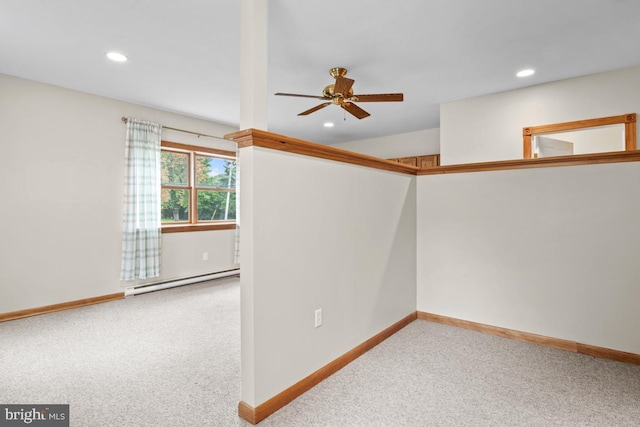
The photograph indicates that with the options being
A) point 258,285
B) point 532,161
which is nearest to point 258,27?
point 258,285

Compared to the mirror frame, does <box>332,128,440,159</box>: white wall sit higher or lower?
higher

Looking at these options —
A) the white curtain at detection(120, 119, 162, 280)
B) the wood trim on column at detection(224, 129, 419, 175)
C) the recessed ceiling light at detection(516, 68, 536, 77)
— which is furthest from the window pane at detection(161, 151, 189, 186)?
the recessed ceiling light at detection(516, 68, 536, 77)

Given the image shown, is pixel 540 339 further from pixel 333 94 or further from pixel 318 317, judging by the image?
pixel 333 94

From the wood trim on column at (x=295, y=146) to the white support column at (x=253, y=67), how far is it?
83 millimetres

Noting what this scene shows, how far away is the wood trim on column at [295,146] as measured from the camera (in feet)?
5.18

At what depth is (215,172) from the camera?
5.28 meters

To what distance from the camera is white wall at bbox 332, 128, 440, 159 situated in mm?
5875

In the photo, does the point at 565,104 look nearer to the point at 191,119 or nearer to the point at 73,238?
the point at 191,119

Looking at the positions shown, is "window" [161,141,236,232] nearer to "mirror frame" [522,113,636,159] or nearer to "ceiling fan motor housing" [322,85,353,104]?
"ceiling fan motor housing" [322,85,353,104]

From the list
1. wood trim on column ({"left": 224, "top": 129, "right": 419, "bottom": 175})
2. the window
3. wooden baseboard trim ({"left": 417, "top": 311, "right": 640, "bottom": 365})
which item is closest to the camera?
wood trim on column ({"left": 224, "top": 129, "right": 419, "bottom": 175})

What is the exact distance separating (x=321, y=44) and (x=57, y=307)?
3.89m

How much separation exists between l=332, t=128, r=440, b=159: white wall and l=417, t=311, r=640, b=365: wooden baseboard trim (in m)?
3.65

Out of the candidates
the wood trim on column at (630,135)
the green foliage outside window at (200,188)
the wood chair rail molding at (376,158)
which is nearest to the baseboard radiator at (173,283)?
the green foliage outside window at (200,188)

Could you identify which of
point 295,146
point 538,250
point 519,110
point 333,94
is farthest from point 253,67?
point 519,110
